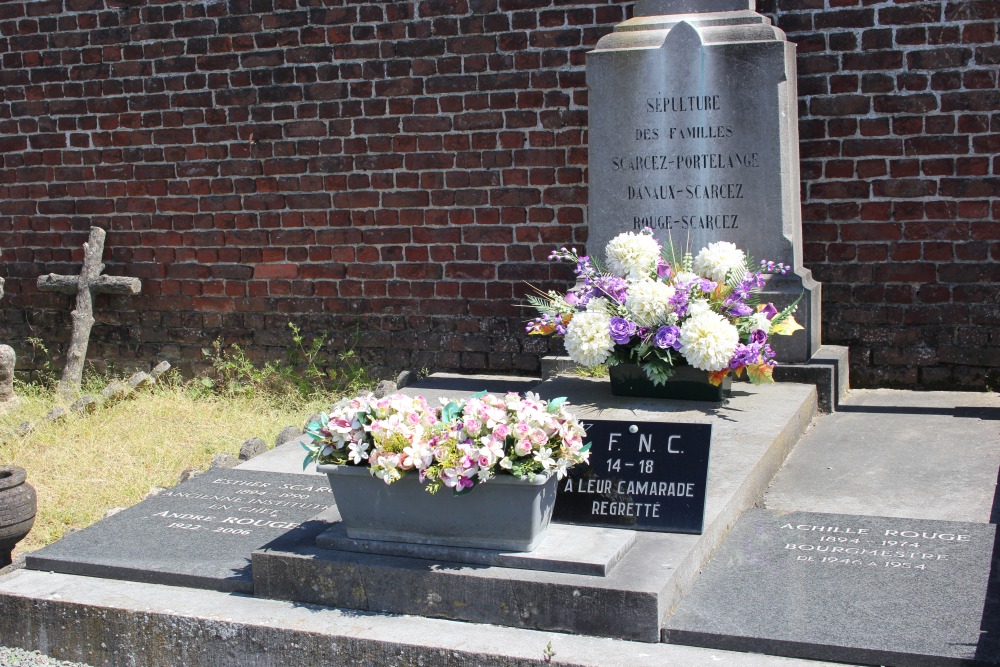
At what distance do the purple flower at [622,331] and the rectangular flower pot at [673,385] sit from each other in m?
0.22

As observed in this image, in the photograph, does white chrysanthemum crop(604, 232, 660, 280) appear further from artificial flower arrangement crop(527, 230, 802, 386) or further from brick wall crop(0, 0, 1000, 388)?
brick wall crop(0, 0, 1000, 388)

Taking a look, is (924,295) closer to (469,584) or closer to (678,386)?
(678,386)

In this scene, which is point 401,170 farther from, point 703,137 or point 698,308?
point 698,308

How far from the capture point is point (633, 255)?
4961mm

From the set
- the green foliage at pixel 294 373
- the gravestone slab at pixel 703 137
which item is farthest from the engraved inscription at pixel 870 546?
the green foliage at pixel 294 373

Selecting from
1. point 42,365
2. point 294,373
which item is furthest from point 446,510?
point 42,365

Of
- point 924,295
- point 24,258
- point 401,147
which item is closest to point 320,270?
point 401,147

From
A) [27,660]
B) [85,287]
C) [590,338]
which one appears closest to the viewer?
[27,660]

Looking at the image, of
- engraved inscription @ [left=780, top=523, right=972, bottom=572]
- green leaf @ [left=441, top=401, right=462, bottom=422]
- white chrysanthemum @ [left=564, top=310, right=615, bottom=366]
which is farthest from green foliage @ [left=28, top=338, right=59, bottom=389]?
engraved inscription @ [left=780, top=523, right=972, bottom=572]

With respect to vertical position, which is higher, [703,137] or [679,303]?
[703,137]

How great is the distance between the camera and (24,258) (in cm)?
743

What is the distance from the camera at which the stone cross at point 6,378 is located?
21.2 feet

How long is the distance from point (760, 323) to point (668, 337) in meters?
0.42

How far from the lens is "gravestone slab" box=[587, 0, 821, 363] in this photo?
5250 millimetres
